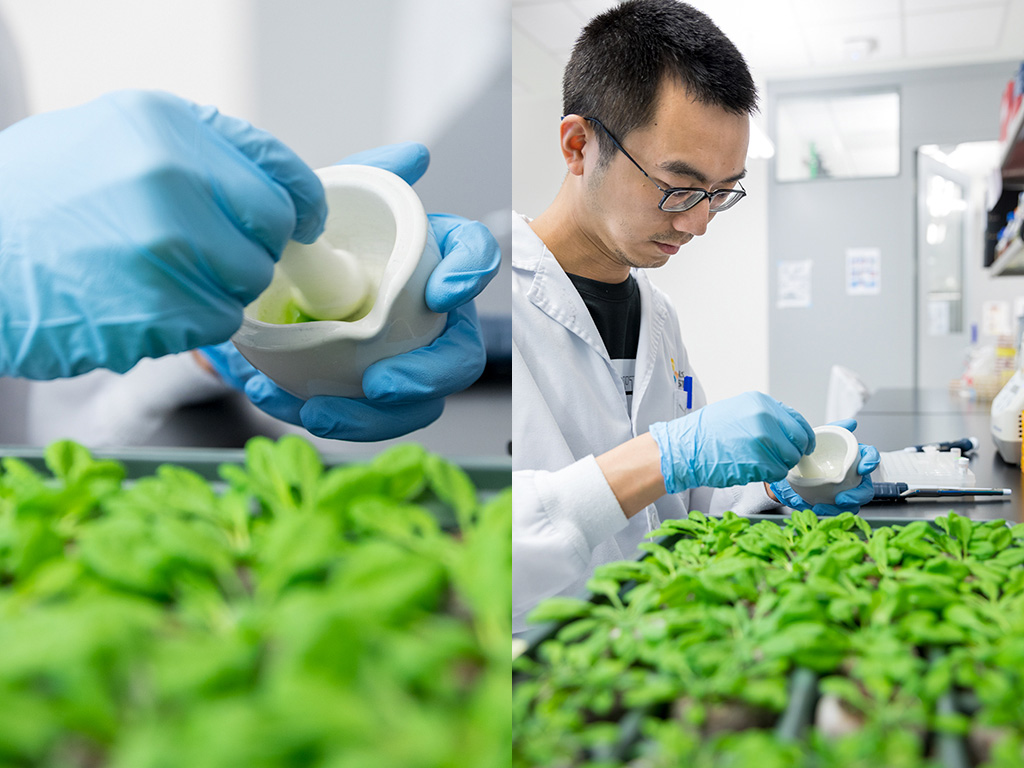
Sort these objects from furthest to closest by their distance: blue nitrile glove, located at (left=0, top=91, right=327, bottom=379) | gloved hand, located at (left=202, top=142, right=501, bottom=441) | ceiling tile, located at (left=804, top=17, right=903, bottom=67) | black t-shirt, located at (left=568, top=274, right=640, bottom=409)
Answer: ceiling tile, located at (left=804, top=17, right=903, bottom=67)
black t-shirt, located at (left=568, top=274, right=640, bottom=409)
gloved hand, located at (left=202, top=142, right=501, bottom=441)
blue nitrile glove, located at (left=0, top=91, right=327, bottom=379)

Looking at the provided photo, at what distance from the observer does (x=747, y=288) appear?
402cm

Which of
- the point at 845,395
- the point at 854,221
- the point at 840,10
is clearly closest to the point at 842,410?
the point at 845,395

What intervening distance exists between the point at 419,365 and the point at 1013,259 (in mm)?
2609

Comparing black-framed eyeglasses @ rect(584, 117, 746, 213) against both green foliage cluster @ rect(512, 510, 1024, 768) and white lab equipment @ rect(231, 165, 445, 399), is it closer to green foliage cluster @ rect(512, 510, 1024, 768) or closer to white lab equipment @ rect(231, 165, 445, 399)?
white lab equipment @ rect(231, 165, 445, 399)

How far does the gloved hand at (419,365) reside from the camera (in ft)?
3.26

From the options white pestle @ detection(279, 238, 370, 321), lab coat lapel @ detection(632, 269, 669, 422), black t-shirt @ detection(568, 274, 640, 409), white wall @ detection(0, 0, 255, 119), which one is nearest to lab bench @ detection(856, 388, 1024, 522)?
lab coat lapel @ detection(632, 269, 669, 422)

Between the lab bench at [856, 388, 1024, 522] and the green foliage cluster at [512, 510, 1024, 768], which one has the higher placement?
the green foliage cluster at [512, 510, 1024, 768]

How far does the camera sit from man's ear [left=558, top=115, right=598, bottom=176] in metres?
1.17

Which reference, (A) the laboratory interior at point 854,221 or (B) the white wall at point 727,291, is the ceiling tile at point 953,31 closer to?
(A) the laboratory interior at point 854,221

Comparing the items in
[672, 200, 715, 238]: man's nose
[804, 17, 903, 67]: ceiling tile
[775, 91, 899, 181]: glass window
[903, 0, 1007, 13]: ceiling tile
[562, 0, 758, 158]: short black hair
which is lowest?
[672, 200, 715, 238]: man's nose

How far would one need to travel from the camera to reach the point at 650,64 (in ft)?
3.51

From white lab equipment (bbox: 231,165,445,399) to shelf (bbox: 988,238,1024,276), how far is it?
2.03 meters

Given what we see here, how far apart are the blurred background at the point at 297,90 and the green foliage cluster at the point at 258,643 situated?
901 mm

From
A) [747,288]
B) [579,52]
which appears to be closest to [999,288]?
[747,288]
